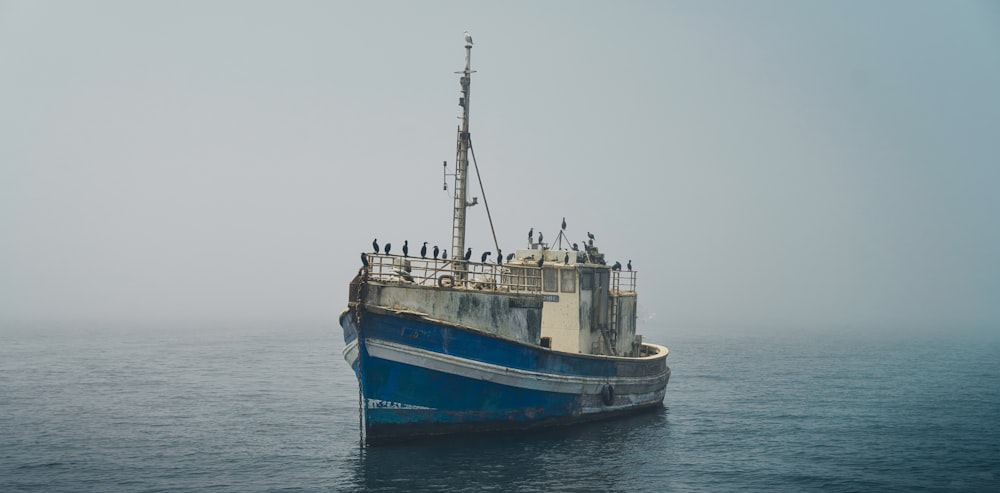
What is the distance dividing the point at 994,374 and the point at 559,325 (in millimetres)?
46594

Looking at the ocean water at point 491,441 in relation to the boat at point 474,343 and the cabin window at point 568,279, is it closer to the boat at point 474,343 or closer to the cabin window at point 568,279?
the boat at point 474,343

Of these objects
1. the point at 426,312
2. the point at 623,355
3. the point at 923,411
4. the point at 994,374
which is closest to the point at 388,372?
the point at 426,312

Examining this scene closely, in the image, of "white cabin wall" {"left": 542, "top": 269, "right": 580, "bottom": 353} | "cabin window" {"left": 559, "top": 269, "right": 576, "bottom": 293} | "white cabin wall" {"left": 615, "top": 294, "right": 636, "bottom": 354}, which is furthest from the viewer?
"white cabin wall" {"left": 615, "top": 294, "right": 636, "bottom": 354}

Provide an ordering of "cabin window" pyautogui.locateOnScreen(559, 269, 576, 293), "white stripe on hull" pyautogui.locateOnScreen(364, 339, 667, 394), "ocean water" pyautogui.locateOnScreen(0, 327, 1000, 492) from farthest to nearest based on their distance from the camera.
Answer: "cabin window" pyautogui.locateOnScreen(559, 269, 576, 293) < "white stripe on hull" pyautogui.locateOnScreen(364, 339, 667, 394) < "ocean water" pyautogui.locateOnScreen(0, 327, 1000, 492)

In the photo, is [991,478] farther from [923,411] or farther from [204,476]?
[204,476]

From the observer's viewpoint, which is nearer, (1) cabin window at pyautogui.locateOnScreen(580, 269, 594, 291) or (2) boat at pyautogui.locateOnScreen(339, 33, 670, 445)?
(2) boat at pyautogui.locateOnScreen(339, 33, 670, 445)

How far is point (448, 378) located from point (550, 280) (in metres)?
7.79

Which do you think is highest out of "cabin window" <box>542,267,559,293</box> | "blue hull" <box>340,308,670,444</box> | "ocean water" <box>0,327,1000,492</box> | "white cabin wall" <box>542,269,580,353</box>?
"cabin window" <box>542,267,559,293</box>

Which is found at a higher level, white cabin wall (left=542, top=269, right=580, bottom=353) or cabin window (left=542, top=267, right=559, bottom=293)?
cabin window (left=542, top=267, right=559, bottom=293)

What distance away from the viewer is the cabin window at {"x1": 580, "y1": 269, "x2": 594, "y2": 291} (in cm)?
3272

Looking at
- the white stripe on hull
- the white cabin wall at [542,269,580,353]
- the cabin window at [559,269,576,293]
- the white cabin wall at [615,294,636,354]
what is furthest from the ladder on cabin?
the cabin window at [559,269,576,293]

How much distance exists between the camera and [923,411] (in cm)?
3975

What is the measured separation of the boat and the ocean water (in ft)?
2.78

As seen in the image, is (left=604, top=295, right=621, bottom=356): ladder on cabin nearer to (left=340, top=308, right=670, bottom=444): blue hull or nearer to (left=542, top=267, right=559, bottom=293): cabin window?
(left=542, top=267, right=559, bottom=293): cabin window
